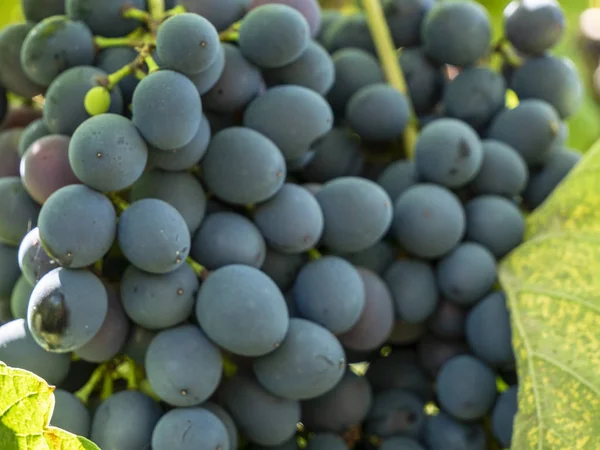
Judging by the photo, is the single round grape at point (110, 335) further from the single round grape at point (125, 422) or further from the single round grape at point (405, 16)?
the single round grape at point (405, 16)

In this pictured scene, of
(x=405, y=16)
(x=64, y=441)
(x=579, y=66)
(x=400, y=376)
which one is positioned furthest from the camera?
(x=579, y=66)

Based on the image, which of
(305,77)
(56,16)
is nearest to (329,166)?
(305,77)

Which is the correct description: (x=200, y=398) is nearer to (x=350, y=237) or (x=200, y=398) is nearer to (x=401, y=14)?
(x=350, y=237)

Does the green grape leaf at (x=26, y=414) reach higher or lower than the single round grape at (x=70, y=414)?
higher

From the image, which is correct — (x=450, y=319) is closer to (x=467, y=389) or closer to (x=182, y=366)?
(x=467, y=389)

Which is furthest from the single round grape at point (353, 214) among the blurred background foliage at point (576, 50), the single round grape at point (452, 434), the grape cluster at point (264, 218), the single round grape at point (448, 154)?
the blurred background foliage at point (576, 50)

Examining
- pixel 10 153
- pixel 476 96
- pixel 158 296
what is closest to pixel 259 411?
pixel 158 296
